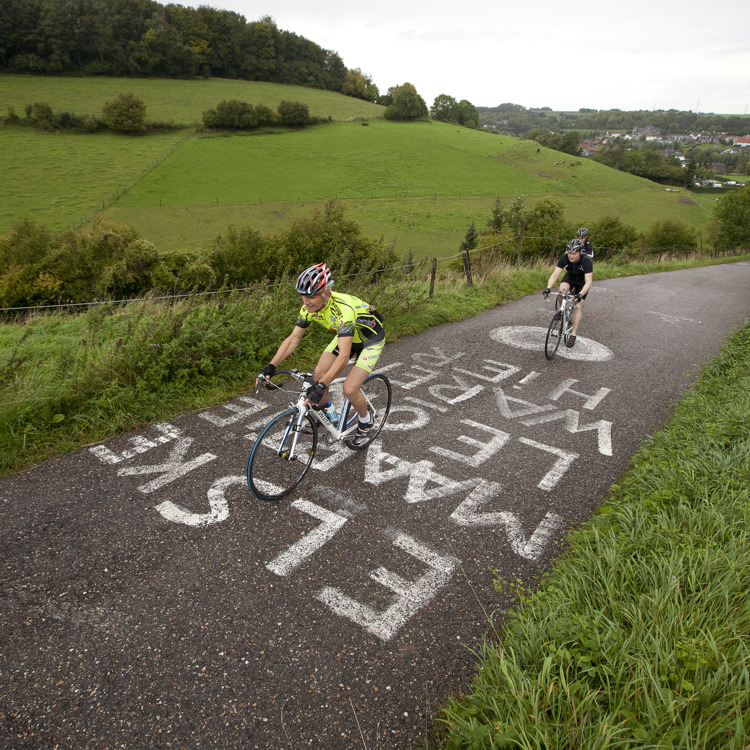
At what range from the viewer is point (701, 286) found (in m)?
17.2

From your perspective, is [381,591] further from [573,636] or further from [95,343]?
[95,343]

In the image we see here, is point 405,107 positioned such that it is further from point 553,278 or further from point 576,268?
point 553,278

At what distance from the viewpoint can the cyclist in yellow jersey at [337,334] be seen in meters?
4.27

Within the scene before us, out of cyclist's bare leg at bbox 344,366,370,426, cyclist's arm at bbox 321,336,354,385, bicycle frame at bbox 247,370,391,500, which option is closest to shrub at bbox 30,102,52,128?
bicycle frame at bbox 247,370,391,500

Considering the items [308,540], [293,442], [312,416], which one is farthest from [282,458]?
[308,540]

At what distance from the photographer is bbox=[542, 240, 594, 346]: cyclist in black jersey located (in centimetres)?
827

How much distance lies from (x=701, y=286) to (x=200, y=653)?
803 inches

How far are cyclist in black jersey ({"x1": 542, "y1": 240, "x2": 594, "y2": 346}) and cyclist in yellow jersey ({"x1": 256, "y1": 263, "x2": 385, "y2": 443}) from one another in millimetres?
4614

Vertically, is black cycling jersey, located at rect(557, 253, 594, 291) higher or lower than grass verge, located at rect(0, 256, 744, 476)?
higher

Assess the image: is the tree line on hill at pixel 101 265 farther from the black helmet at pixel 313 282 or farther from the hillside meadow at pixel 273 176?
the black helmet at pixel 313 282

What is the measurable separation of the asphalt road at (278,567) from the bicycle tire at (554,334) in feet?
5.37

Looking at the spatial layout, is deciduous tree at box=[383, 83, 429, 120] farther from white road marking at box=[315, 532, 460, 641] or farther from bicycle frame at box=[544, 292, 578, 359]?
white road marking at box=[315, 532, 460, 641]

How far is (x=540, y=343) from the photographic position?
930 cm

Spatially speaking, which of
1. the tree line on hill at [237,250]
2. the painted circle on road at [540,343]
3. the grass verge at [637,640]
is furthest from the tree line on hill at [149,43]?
the grass verge at [637,640]
